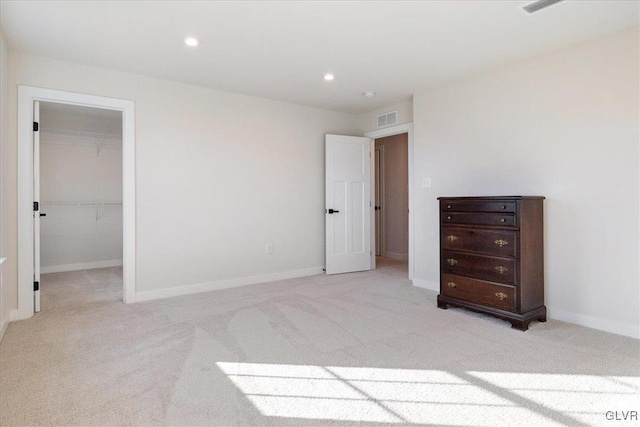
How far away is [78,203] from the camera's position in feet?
19.0

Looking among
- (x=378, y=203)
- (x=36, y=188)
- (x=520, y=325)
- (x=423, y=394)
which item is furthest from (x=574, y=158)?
(x=36, y=188)

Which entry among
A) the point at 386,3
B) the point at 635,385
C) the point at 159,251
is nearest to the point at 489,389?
the point at 635,385

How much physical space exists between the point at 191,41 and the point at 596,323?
4.06 m

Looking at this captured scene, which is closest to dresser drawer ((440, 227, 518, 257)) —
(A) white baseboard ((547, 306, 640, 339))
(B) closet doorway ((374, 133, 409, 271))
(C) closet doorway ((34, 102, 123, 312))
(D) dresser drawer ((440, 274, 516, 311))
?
(D) dresser drawer ((440, 274, 516, 311))

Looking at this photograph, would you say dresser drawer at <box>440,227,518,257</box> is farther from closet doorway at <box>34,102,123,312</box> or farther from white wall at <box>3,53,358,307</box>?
closet doorway at <box>34,102,123,312</box>

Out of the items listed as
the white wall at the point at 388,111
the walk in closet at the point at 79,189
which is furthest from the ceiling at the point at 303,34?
the walk in closet at the point at 79,189

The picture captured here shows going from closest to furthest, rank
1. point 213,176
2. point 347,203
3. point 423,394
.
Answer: point 423,394
point 213,176
point 347,203

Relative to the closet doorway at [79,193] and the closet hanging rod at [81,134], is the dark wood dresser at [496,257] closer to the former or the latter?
the closet doorway at [79,193]

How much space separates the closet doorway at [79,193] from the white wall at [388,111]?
3595 millimetres

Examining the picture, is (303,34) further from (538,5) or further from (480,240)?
(480,240)

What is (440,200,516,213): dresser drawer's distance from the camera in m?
2.95

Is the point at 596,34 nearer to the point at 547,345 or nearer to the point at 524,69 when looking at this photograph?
the point at 524,69

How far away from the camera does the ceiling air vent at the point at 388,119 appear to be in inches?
192

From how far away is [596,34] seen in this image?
2.82m
